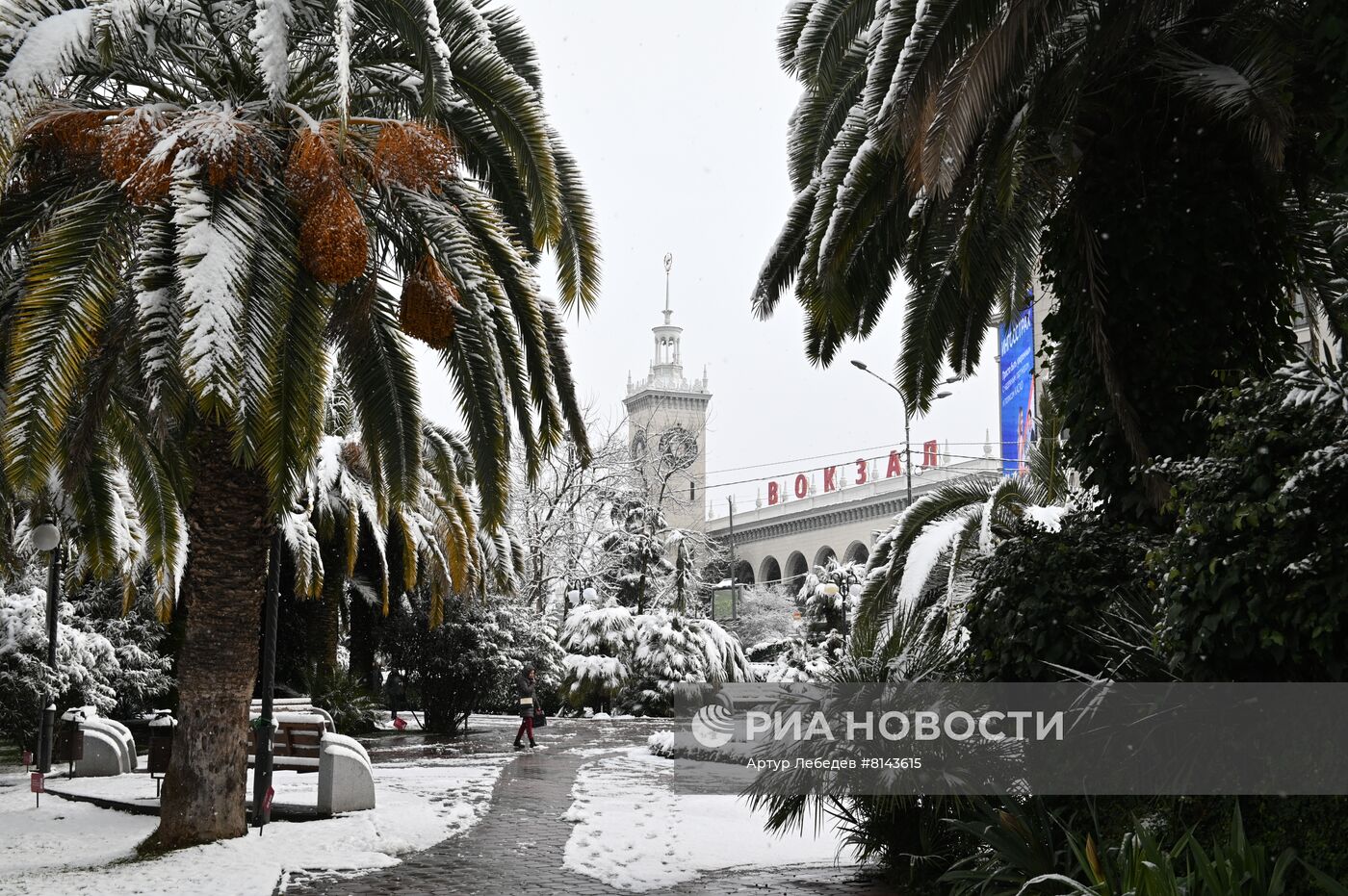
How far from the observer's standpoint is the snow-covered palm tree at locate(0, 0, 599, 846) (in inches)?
327

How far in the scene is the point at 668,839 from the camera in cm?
1119

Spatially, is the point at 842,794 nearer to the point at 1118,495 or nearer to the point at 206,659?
the point at 1118,495

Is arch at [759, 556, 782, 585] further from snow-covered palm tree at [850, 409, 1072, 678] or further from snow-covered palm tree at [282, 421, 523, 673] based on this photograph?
snow-covered palm tree at [850, 409, 1072, 678]

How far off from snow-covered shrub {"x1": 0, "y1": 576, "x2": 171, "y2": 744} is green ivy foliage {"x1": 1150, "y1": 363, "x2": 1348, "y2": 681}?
636 inches

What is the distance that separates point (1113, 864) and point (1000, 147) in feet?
15.9

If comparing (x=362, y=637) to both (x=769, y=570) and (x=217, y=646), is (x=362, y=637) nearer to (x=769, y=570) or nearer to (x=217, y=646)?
(x=217, y=646)

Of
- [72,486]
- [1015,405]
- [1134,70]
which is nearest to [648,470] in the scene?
[1015,405]

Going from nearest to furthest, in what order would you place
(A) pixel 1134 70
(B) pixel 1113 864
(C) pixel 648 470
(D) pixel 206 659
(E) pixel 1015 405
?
1. (B) pixel 1113 864
2. (A) pixel 1134 70
3. (D) pixel 206 659
4. (E) pixel 1015 405
5. (C) pixel 648 470

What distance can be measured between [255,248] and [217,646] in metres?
3.59

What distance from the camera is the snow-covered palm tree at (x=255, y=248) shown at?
8312 mm

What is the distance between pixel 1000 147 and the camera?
870 centimetres

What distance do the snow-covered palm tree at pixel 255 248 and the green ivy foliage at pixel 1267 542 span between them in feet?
17.4

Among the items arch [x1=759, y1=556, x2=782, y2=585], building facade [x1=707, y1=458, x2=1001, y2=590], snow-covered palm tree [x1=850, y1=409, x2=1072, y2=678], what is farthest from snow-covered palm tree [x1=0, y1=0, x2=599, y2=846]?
arch [x1=759, y1=556, x2=782, y2=585]

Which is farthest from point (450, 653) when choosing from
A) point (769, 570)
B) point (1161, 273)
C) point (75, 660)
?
point (769, 570)
